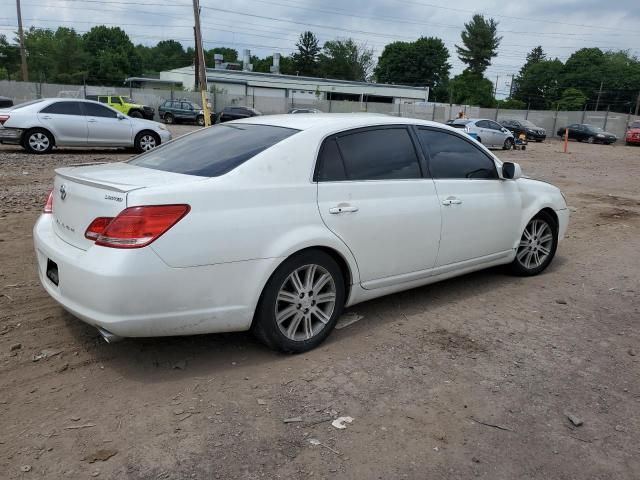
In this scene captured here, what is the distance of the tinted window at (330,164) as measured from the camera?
12.3ft

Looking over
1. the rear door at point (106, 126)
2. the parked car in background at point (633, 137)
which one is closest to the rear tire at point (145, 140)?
the rear door at point (106, 126)

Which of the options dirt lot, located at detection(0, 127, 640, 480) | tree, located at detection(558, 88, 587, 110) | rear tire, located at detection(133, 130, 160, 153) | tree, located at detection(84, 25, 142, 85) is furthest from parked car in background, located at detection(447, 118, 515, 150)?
tree, located at detection(84, 25, 142, 85)

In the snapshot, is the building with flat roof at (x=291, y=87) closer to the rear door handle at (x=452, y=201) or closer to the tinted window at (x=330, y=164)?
the rear door handle at (x=452, y=201)

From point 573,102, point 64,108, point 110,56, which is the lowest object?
point 64,108

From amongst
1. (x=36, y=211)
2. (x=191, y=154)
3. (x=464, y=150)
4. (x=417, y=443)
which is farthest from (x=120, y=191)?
(x=36, y=211)

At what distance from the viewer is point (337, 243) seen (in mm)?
3717

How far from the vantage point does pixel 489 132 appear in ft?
83.4

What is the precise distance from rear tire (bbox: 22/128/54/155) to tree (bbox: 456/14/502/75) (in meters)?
92.7

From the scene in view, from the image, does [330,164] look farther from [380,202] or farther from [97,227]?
[97,227]

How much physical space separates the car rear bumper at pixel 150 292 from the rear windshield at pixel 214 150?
26.3 inches

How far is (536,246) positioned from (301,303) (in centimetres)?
301

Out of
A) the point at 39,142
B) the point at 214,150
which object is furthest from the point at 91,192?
the point at 39,142

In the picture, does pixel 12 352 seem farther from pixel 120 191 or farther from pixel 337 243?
pixel 337 243

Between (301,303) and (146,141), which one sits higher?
(301,303)
